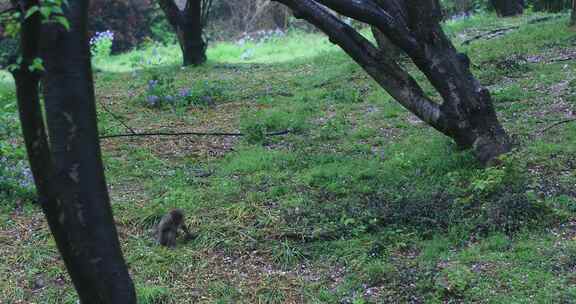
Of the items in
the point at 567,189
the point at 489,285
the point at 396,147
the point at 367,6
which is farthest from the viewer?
the point at 396,147

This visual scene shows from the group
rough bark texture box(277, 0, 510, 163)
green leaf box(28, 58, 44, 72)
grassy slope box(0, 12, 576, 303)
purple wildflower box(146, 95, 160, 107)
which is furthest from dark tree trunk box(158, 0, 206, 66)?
green leaf box(28, 58, 44, 72)

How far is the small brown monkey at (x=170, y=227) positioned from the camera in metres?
5.77

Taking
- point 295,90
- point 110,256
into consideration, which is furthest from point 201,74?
point 110,256

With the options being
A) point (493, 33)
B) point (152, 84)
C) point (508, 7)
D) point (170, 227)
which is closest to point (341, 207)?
point (170, 227)

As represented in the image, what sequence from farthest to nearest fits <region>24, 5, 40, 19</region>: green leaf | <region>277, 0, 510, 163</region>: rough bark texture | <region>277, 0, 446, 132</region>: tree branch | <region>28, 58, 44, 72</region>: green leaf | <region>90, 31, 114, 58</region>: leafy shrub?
<region>90, 31, 114, 58</region>: leafy shrub, <region>277, 0, 446, 132</region>: tree branch, <region>277, 0, 510, 163</region>: rough bark texture, <region>28, 58, 44, 72</region>: green leaf, <region>24, 5, 40, 19</region>: green leaf

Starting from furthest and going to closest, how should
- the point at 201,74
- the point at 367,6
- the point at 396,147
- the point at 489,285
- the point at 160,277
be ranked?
the point at 201,74 → the point at 396,147 → the point at 367,6 → the point at 160,277 → the point at 489,285

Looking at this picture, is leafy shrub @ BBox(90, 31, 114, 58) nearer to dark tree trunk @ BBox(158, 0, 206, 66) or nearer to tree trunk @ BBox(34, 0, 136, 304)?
dark tree trunk @ BBox(158, 0, 206, 66)

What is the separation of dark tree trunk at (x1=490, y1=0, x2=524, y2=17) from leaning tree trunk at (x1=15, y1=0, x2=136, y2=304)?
13.2 metres

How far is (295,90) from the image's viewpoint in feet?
36.5

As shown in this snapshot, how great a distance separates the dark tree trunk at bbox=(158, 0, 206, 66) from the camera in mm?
13875

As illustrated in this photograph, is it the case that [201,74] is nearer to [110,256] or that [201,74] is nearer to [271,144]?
[271,144]

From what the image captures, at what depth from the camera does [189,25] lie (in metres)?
14.0

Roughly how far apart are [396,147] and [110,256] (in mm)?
4584

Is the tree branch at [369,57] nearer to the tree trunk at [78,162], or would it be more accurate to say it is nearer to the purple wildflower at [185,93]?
the tree trunk at [78,162]
